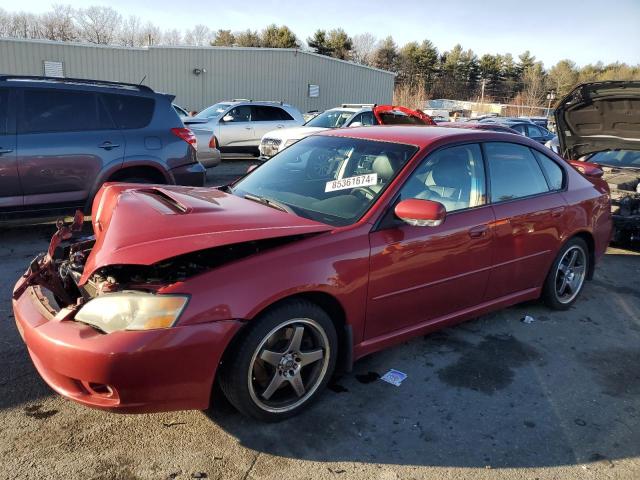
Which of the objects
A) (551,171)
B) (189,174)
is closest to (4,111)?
(189,174)

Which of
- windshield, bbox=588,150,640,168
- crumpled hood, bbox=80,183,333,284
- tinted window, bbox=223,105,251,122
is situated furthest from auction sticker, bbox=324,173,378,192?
tinted window, bbox=223,105,251,122

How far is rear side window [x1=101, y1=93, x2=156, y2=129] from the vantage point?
6242 mm

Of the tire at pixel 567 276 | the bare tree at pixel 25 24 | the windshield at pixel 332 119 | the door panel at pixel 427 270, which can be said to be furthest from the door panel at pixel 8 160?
the bare tree at pixel 25 24

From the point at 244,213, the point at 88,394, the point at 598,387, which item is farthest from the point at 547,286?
the point at 88,394

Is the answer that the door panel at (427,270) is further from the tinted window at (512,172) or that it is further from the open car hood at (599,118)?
the open car hood at (599,118)

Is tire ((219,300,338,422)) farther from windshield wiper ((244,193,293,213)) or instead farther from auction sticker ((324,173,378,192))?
auction sticker ((324,173,378,192))

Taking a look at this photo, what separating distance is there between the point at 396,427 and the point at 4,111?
5.23 m

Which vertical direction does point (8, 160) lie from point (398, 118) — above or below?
below

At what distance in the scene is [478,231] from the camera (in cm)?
363

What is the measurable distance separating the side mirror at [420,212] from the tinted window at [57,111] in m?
4.45

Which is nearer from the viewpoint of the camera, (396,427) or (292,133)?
(396,427)

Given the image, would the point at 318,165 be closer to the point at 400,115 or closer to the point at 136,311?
the point at 136,311

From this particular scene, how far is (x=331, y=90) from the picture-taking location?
29.9 m

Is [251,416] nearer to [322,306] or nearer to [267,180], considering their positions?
[322,306]
